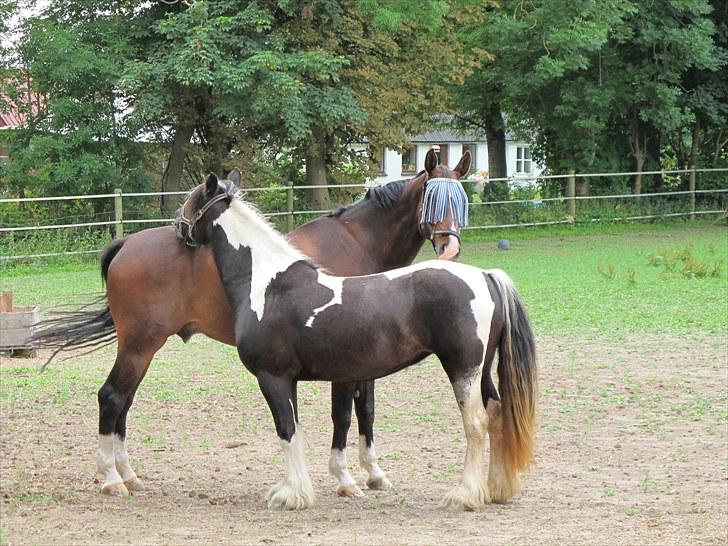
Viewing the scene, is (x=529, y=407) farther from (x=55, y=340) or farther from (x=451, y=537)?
(x=55, y=340)

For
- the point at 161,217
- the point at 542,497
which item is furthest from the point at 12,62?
the point at 542,497

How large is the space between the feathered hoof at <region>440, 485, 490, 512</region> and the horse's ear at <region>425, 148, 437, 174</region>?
2007mm

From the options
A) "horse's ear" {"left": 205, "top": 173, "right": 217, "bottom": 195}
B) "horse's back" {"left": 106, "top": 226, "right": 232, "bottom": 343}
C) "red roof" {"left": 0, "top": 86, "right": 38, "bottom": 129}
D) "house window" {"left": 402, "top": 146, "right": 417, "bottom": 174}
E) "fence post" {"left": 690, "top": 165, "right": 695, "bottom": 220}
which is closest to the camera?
"horse's ear" {"left": 205, "top": 173, "right": 217, "bottom": 195}

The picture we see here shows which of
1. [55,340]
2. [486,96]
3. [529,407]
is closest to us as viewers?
[529,407]

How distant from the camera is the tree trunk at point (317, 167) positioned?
25.3 metres

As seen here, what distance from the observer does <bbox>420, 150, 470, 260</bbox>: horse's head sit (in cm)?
669

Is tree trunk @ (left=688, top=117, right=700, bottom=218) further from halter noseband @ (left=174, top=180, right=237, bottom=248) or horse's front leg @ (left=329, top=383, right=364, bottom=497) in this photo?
halter noseband @ (left=174, top=180, right=237, bottom=248)

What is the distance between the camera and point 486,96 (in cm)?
3259

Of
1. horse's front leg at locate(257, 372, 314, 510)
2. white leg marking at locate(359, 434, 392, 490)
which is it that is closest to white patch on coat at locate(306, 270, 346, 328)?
horse's front leg at locate(257, 372, 314, 510)

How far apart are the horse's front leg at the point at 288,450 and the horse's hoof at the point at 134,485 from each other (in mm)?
1089

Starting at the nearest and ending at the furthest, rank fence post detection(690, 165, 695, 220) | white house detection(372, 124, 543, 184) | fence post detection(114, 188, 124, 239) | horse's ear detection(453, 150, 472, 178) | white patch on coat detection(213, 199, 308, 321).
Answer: white patch on coat detection(213, 199, 308, 321) < horse's ear detection(453, 150, 472, 178) < fence post detection(114, 188, 124, 239) < fence post detection(690, 165, 695, 220) < white house detection(372, 124, 543, 184)

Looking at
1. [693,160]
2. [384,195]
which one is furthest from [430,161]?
[693,160]

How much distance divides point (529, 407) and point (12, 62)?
21.0 m

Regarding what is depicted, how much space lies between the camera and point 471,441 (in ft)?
19.8
